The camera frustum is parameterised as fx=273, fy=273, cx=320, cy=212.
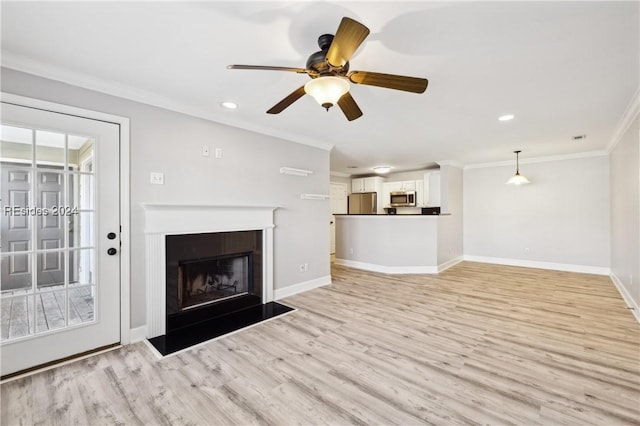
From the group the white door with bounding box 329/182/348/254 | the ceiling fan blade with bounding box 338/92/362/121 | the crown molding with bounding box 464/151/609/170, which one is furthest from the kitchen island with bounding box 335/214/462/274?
the ceiling fan blade with bounding box 338/92/362/121

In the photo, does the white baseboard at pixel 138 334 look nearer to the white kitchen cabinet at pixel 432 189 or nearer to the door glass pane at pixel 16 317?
the door glass pane at pixel 16 317

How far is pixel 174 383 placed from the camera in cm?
199

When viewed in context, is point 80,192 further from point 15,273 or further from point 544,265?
point 544,265

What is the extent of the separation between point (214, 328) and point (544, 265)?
656 centimetres

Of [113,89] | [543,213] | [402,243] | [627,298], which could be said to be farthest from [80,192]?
[543,213]

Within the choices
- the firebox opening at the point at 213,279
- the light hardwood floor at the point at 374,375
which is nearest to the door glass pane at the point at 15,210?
the light hardwood floor at the point at 374,375

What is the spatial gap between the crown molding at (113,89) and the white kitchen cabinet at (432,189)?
4696 mm

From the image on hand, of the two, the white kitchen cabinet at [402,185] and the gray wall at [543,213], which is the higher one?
the white kitchen cabinet at [402,185]

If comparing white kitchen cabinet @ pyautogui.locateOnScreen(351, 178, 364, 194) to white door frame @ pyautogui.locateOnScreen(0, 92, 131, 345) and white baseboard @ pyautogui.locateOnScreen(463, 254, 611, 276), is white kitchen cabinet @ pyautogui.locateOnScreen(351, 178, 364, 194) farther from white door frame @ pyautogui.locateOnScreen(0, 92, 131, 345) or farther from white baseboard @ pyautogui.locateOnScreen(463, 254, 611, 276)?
white door frame @ pyautogui.locateOnScreen(0, 92, 131, 345)

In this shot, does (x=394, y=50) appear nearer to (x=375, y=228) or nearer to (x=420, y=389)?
(x=420, y=389)

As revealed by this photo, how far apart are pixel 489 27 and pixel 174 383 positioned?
3234 millimetres

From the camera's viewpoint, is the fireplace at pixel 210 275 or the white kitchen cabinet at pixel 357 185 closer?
the fireplace at pixel 210 275

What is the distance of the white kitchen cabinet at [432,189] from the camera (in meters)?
6.65

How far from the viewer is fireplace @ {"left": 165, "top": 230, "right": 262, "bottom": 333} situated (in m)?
2.93
